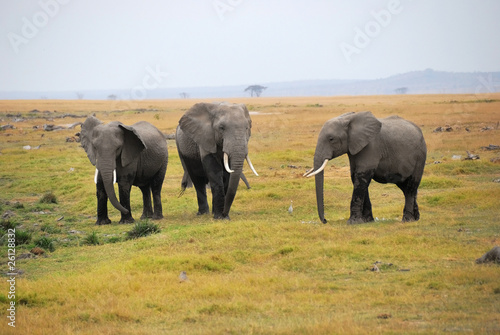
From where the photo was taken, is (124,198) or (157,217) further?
(157,217)

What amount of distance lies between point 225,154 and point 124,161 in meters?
2.79

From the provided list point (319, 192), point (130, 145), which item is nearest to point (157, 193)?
point (130, 145)

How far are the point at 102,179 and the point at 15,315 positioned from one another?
24.7ft

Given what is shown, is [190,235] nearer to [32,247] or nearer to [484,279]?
[32,247]

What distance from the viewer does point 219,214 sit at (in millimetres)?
16844

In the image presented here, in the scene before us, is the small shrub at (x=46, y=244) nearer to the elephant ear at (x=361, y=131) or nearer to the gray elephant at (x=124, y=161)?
the gray elephant at (x=124, y=161)

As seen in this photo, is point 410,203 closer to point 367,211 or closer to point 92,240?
point 367,211

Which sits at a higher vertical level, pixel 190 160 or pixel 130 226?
pixel 190 160

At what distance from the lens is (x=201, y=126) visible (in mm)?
17250

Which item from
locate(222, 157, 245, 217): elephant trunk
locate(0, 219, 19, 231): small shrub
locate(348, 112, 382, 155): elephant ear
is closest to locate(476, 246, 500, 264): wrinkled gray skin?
locate(348, 112, 382, 155): elephant ear

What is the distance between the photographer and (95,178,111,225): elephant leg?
1719 cm

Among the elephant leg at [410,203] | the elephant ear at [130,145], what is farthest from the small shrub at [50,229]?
the elephant leg at [410,203]

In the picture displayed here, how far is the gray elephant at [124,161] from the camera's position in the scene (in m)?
16.7

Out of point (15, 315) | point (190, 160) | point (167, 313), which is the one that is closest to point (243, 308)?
point (167, 313)
